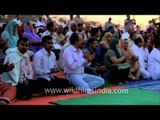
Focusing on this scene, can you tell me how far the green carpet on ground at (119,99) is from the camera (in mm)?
5117

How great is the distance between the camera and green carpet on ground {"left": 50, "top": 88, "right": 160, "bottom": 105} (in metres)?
5.12

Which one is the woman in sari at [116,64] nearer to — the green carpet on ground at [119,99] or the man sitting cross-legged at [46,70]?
the green carpet on ground at [119,99]

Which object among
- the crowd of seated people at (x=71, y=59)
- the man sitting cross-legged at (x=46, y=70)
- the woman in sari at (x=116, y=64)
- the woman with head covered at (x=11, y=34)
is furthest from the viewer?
the woman in sari at (x=116, y=64)

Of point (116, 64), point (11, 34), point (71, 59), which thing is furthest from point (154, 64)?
point (11, 34)

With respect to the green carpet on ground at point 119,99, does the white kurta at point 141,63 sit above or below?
above

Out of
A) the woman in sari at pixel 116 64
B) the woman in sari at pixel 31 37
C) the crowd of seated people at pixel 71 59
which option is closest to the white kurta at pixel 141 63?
the crowd of seated people at pixel 71 59

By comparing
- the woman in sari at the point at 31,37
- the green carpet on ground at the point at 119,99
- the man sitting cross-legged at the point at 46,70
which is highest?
the woman in sari at the point at 31,37

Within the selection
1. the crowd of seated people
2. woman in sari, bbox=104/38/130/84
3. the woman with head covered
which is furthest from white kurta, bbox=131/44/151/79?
the woman with head covered

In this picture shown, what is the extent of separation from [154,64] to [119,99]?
2.06 m

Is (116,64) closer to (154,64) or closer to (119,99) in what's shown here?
(154,64)

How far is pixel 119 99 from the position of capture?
5320mm

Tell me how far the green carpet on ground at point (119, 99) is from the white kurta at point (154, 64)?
1154mm
